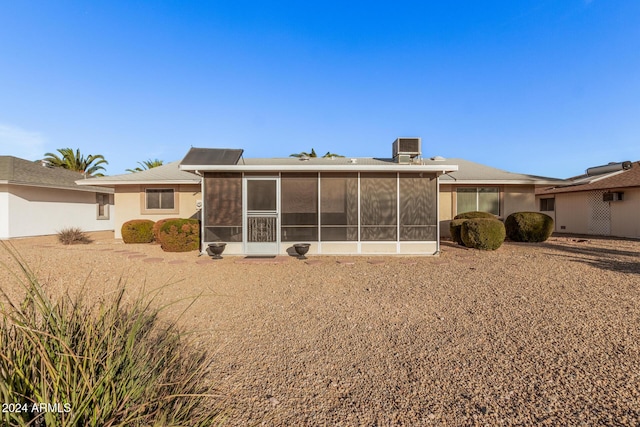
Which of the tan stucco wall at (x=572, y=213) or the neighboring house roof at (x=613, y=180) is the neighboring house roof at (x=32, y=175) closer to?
the neighboring house roof at (x=613, y=180)

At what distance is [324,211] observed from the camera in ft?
29.9

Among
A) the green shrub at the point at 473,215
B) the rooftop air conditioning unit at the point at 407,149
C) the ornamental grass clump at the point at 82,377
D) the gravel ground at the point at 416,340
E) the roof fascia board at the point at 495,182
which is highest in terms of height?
the rooftop air conditioning unit at the point at 407,149

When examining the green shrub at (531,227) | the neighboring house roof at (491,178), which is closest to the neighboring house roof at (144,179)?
the neighboring house roof at (491,178)

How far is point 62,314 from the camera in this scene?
6.63 ft

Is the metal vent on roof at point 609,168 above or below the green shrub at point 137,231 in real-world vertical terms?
above

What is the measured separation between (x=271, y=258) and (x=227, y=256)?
58.8 inches

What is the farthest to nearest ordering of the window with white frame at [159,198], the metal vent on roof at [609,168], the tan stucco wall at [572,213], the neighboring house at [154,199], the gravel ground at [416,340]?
the tan stucco wall at [572,213] < the metal vent on roof at [609,168] < the window with white frame at [159,198] < the neighboring house at [154,199] < the gravel ground at [416,340]

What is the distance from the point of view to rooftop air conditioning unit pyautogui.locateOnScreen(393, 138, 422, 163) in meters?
12.4

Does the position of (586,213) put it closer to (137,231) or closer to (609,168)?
(609,168)

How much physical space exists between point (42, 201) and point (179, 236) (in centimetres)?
1152

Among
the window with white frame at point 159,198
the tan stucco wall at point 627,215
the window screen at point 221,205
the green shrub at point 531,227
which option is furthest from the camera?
the tan stucco wall at point 627,215

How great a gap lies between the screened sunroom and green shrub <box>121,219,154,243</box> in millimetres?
4130

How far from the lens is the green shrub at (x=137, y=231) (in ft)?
37.0

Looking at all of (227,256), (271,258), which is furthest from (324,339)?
(227,256)
